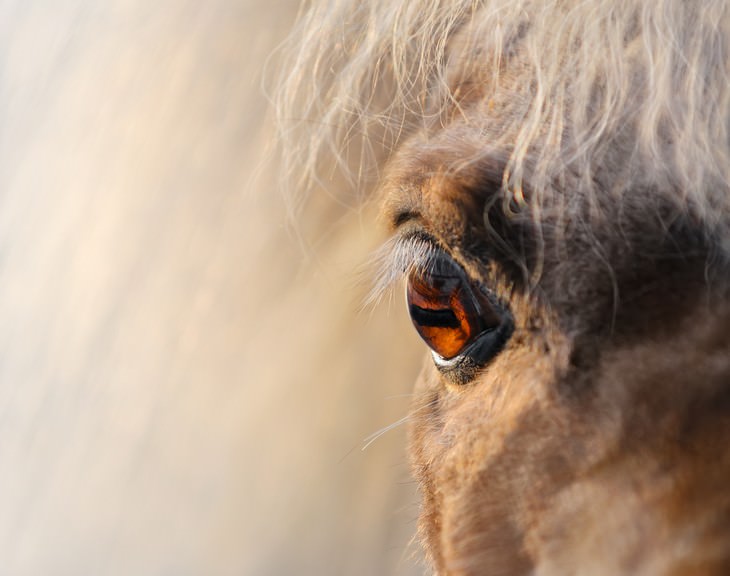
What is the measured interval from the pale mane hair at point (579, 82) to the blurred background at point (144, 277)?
137 millimetres

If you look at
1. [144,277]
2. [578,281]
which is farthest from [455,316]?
[144,277]

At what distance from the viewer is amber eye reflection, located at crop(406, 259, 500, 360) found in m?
0.57

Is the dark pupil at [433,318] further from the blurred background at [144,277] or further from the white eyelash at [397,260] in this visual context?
the blurred background at [144,277]

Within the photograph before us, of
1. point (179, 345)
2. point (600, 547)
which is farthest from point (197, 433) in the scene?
point (600, 547)

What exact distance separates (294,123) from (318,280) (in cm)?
24

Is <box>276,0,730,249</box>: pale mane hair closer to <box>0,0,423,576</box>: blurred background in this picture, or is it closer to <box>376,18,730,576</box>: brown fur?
<box>376,18,730,576</box>: brown fur

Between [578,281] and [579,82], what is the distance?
0.13 metres

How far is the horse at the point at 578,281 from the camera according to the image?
451 mm

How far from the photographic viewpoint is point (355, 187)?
31.6 inches

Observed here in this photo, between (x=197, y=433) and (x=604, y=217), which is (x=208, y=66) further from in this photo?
(x=604, y=217)

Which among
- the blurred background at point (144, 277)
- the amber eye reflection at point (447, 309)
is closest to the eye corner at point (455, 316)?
the amber eye reflection at point (447, 309)

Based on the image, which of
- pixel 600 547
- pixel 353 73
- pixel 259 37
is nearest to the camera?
pixel 600 547

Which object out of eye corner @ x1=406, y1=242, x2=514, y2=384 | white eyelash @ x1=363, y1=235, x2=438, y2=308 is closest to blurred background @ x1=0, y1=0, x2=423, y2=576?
white eyelash @ x1=363, y1=235, x2=438, y2=308

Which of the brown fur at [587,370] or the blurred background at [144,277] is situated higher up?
the blurred background at [144,277]
